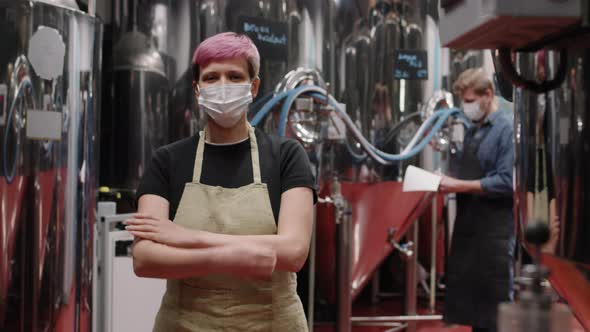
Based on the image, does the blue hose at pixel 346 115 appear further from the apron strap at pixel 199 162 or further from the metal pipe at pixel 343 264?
the apron strap at pixel 199 162

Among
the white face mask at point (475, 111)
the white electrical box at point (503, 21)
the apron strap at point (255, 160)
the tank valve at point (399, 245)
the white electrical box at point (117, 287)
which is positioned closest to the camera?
the white electrical box at point (503, 21)

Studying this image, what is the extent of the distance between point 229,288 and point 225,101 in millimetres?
402

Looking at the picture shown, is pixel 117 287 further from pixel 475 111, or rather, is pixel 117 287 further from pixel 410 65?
pixel 410 65

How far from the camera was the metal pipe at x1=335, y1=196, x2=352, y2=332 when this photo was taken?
10.4ft

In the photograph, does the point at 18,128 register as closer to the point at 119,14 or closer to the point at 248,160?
the point at 248,160

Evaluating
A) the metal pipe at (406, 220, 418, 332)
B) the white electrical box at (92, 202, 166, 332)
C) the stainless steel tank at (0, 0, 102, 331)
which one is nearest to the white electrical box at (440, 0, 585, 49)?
the stainless steel tank at (0, 0, 102, 331)

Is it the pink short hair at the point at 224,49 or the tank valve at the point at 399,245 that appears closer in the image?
the pink short hair at the point at 224,49

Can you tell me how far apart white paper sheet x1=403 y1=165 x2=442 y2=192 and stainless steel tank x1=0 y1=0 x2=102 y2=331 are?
1.59 metres

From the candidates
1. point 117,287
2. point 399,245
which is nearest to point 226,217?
point 117,287

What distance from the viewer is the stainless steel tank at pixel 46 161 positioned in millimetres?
1815

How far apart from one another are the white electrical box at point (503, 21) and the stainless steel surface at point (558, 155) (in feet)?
0.36

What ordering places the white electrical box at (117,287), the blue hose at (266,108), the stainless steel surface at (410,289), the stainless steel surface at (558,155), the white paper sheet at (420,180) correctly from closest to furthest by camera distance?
the stainless steel surface at (558,155) → the white electrical box at (117,287) → the blue hose at (266,108) → the white paper sheet at (420,180) → the stainless steel surface at (410,289)

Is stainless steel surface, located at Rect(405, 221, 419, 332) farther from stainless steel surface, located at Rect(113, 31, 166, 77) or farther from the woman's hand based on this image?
the woman's hand

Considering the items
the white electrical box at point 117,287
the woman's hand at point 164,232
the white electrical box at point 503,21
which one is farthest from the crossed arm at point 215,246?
the white electrical box at point 117,287
